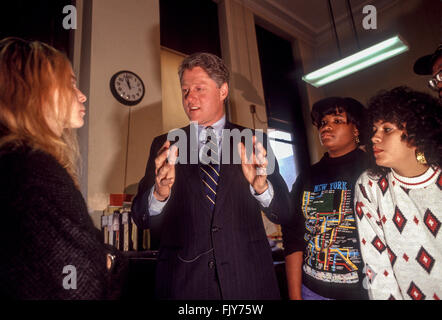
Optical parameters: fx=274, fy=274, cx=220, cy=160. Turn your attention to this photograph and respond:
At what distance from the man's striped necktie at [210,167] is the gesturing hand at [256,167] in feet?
0.52

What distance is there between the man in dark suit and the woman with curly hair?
1.28 feet

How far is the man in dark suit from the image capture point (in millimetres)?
1120

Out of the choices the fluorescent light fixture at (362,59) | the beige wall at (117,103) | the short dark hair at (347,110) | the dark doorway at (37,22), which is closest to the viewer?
the short dark hair at (347,110)

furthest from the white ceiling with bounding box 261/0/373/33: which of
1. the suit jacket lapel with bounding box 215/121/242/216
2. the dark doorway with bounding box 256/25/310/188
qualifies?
the suit jacket lapel with bounding box 215/121/242/216

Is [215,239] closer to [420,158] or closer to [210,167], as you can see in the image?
[210,167]

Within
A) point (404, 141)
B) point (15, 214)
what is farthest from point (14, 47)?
point (404, 141)

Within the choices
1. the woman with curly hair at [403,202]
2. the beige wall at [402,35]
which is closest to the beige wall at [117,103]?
the woman with curly hair at [403,202]

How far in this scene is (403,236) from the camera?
112 cm

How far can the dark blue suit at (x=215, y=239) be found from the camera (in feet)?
3.64

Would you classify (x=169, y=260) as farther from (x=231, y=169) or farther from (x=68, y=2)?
A: (x=68, y=2)

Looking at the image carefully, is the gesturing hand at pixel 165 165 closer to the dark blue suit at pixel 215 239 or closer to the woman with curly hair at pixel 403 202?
the dark blue suit at pixel 215 239

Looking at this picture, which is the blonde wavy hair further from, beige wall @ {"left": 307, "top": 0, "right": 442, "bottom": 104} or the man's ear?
beige wall @ {"left": 307, "top": 0, "right": 442, "bottom": 104}

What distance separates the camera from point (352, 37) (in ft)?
17.8

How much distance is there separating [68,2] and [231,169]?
2.98 metres
